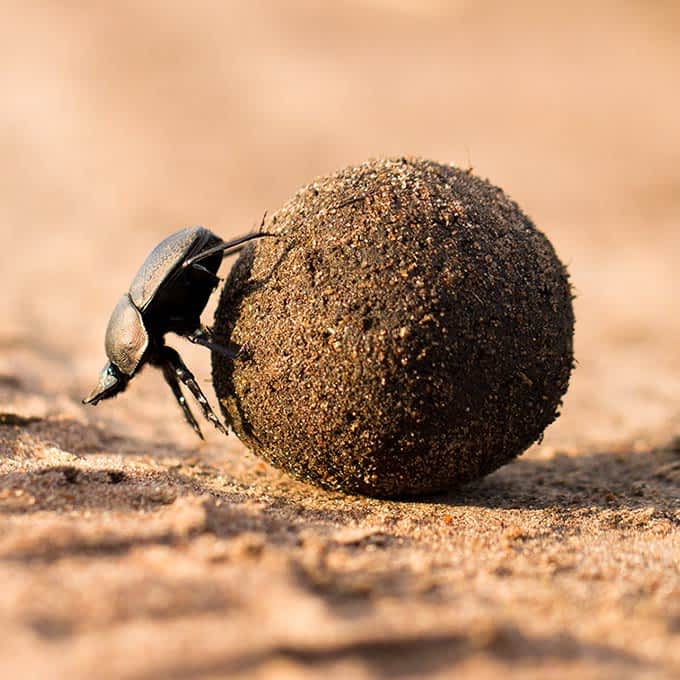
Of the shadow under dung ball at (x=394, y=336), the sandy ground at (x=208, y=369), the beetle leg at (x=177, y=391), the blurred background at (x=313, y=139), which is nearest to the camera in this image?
the sandy ground at (x=208, y=369)

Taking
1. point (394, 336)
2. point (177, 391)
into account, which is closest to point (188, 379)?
point (177, 391)

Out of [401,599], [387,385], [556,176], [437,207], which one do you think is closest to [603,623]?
[401,599]

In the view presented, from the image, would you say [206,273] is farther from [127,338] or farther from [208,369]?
[208,369]

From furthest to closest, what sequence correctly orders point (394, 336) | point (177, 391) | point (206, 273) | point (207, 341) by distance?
point (177, 391) → point (206, 273) → point (207, 341) → point (394, 336)

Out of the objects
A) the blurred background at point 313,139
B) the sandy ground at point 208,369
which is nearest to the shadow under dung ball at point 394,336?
the sandy ground at point 208,369

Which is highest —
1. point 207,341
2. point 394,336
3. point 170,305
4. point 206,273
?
point 206,273

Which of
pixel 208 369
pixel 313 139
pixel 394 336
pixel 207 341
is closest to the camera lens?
pixel 394 336

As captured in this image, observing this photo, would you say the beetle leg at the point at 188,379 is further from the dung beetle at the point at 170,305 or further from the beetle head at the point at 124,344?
the beetle head at the point at 124,344
